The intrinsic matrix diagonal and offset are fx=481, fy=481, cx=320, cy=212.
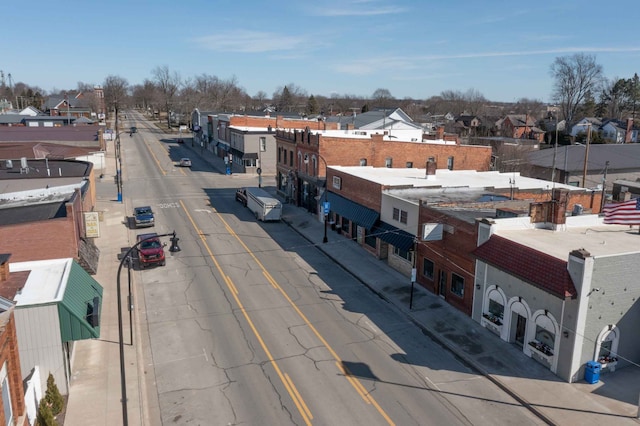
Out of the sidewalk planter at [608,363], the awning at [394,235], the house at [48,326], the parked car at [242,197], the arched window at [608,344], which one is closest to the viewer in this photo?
the house at [48,326]

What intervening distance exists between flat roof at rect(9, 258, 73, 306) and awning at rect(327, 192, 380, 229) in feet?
64.8

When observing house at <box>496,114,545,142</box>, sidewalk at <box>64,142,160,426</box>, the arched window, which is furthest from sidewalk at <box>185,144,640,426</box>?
house at <box>496,114,545,142</box>

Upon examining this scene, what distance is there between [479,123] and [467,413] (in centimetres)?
12894

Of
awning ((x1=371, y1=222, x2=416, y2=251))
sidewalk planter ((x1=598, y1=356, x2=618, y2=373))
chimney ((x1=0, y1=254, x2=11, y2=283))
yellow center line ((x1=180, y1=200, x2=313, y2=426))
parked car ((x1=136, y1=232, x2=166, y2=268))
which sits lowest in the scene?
yellow center line ((x1=180, y1=200, x2=313, y2=426))

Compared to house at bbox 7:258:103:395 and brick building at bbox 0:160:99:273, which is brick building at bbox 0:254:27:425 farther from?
brick building at bbox 0:160:99:273

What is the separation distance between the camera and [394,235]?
1228 inches

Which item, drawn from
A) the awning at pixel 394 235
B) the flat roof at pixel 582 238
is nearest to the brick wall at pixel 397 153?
the awning at pixel 394 235

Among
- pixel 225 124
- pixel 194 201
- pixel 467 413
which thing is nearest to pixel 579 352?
pixel 467 413

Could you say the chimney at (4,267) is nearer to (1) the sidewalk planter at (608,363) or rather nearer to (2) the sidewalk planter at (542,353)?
(2) the sidewalk planter at (542,353)

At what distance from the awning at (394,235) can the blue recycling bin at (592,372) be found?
1201 centimetres

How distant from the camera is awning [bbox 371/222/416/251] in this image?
29.4m

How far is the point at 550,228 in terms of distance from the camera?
2453 centimetres

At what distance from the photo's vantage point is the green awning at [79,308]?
17.0 m

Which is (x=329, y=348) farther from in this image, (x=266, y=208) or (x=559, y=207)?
(x=266, y=208)
